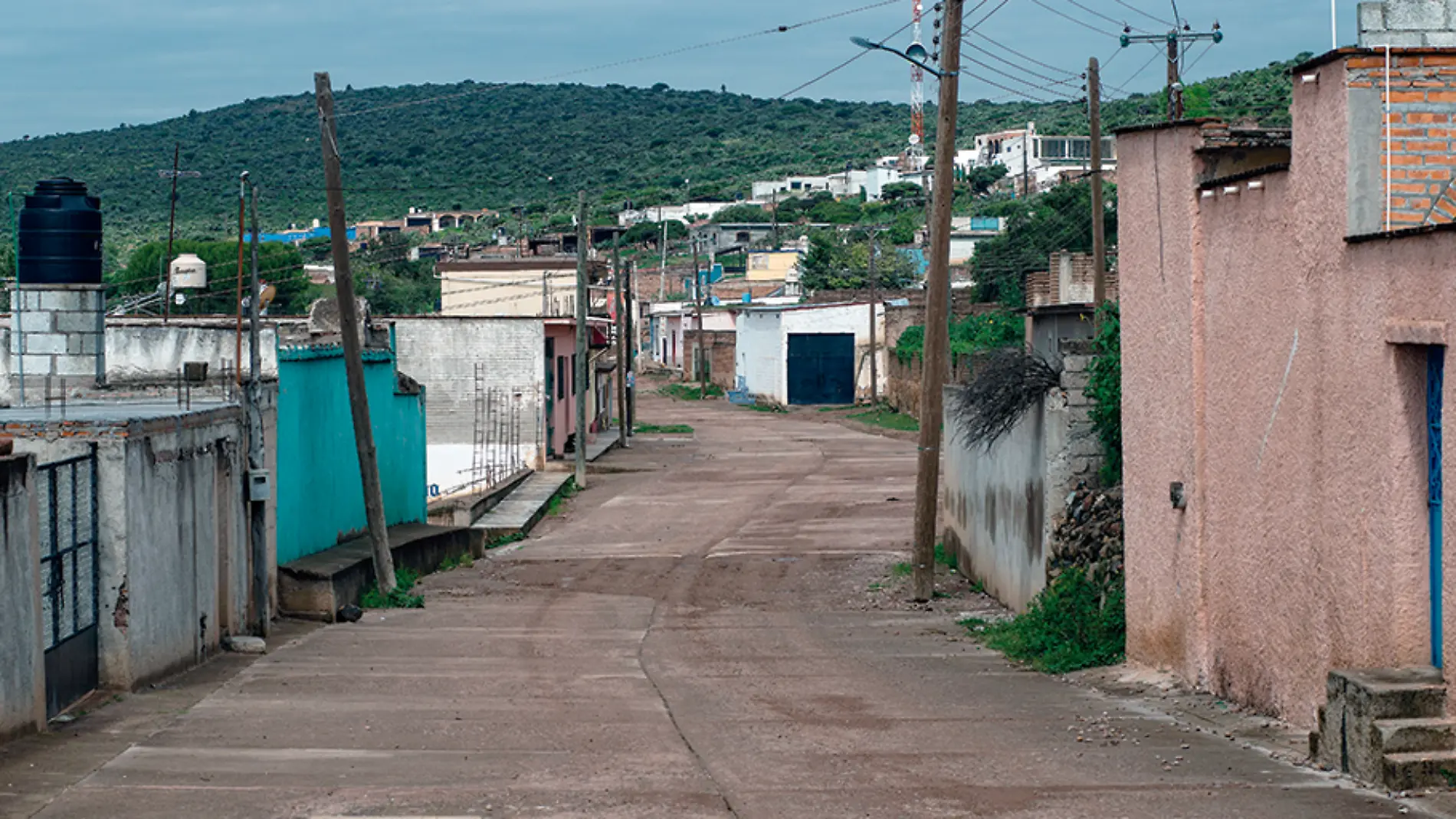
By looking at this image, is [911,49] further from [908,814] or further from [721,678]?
[908,814]

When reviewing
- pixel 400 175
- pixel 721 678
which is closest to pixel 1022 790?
A: pixel 721 678

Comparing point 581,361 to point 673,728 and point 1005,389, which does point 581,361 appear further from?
point 673,728

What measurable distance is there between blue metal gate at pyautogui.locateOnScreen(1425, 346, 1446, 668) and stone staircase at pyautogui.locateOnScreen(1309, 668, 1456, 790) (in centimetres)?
34

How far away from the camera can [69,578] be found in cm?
1311

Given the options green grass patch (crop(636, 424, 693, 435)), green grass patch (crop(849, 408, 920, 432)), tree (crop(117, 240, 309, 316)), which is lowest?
green grass patch (crop(636, 424, 693, 435))

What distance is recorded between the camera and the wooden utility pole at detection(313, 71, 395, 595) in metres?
22.3

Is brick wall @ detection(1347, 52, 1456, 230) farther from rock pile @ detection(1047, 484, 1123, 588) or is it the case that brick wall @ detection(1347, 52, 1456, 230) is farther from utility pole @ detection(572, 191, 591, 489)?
utility pole @ detection(572, 191, 591, 489)

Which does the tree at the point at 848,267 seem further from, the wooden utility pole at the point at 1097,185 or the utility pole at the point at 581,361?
the wooden utility pole at the point at 1097,185

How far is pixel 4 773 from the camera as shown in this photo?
1014 cm

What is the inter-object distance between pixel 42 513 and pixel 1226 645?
911 centimetres

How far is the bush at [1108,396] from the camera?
56.4 feet

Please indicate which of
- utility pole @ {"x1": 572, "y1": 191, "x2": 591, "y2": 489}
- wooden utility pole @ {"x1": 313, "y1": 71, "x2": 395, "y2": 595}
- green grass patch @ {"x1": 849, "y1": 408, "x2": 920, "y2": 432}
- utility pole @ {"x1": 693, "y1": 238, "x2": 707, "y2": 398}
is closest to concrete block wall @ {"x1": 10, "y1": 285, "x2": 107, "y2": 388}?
wooden utility pole @ {"x1": 313, "y1": 71, "x2": 395, "y2": 595}

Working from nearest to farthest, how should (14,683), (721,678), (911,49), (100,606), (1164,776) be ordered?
(1164,776)
(14,683)
(100,606)
(721,678)
(911,49)

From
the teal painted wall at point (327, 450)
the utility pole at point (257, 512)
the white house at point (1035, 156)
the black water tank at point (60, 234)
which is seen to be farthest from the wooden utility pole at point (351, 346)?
the white house at point (1035, 156)
